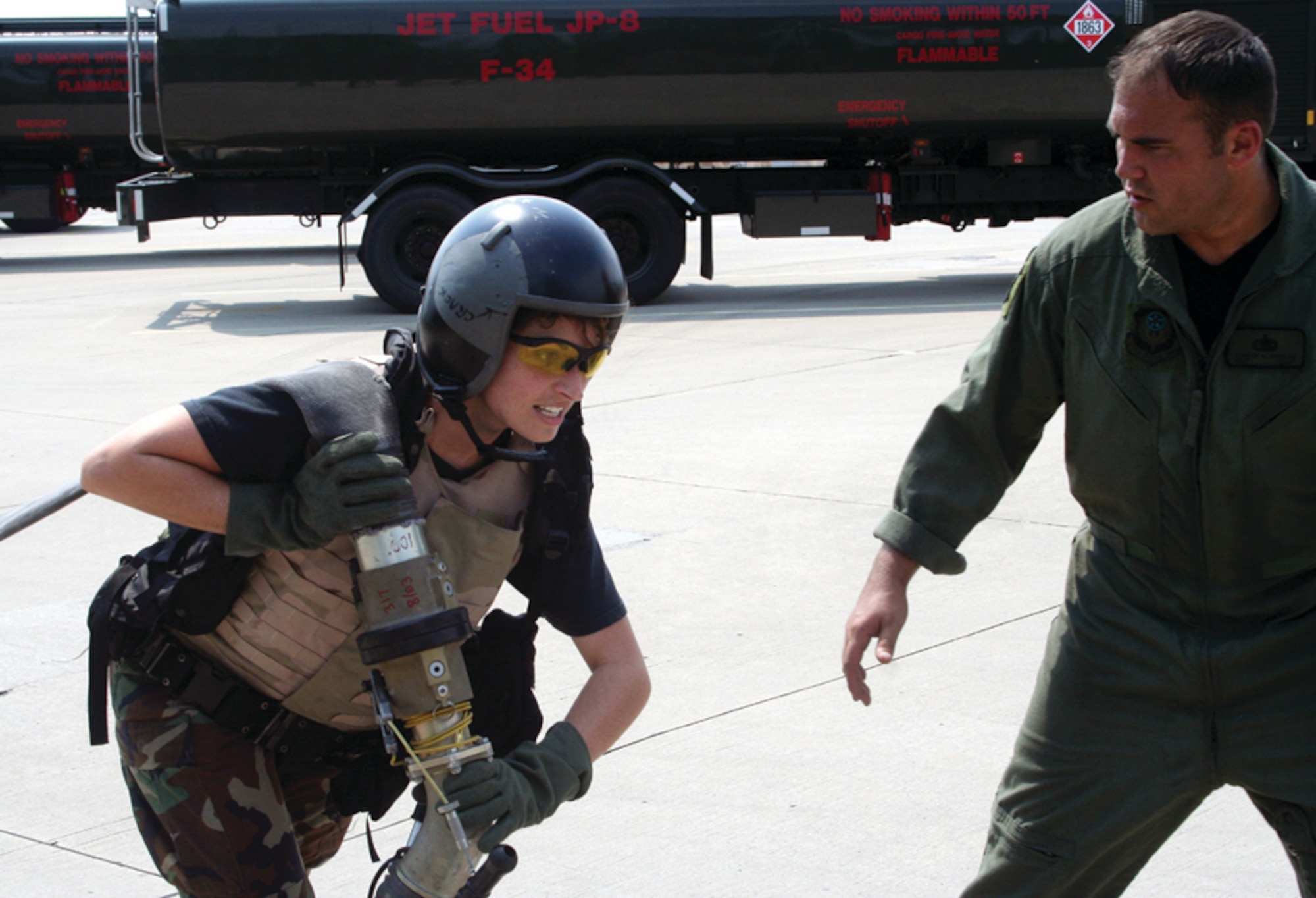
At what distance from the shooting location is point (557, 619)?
8.00 ft

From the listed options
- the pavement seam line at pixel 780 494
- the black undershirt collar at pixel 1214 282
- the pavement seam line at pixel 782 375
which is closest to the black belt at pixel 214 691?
the black undershirt collar at pixel 1214 282

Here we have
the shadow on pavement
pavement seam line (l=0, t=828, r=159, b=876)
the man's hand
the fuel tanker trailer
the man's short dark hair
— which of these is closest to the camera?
the man's short dark hair

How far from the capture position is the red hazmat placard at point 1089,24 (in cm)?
1432

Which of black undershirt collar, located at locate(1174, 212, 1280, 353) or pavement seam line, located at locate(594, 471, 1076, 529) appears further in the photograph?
pavement seam line, located at locate(594, 471, 1076, 529)

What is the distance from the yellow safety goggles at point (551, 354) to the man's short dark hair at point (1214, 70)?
37.0 inches

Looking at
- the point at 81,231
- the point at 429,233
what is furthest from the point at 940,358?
the point at 81,231

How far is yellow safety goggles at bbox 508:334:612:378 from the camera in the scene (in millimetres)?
2262

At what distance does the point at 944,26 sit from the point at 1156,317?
1266cm

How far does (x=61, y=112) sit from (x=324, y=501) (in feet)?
63.0

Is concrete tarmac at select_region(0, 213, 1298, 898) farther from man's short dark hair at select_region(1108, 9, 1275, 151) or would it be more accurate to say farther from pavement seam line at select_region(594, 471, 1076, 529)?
man's short dark hair at select_region(1108, 9, 1275, 151)

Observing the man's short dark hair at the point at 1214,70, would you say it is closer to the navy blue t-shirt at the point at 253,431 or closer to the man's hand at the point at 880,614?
the man's hand at the point at 880,614

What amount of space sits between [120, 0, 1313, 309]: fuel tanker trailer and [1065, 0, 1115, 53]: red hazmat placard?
23 millimetres

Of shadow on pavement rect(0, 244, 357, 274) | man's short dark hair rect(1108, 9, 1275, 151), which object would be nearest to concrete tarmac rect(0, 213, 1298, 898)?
man's short dark hair rect(1108, 9, 1275, 151)

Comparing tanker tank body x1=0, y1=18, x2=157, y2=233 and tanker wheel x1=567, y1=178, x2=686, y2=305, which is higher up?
tanker tank body x1=0, y1=18, x2=157, y2=233
